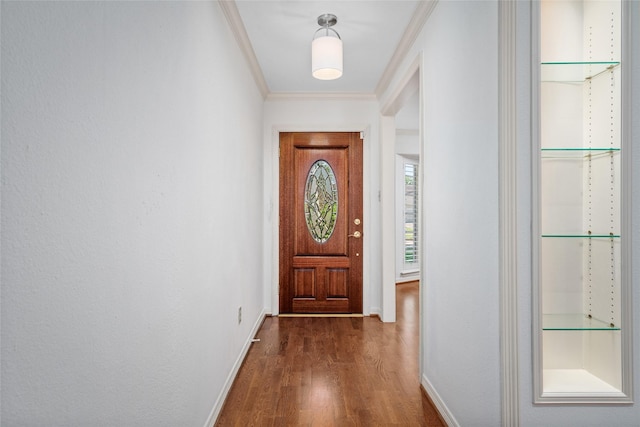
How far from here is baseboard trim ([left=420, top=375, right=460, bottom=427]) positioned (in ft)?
6.63

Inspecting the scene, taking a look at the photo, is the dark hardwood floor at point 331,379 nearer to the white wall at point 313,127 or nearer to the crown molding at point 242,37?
the white wall at point 313,127

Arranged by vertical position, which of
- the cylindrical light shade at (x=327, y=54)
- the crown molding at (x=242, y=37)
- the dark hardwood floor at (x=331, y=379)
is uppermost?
the crown molding at (x=242, y=37)

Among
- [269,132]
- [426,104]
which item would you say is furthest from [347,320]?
[426,104]

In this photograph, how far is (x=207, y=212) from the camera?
6.71ft

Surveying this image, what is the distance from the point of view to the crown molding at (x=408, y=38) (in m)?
2.46

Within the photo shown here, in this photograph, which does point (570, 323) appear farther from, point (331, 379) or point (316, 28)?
point (316, 28)

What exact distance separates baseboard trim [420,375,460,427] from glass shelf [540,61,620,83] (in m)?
1.63

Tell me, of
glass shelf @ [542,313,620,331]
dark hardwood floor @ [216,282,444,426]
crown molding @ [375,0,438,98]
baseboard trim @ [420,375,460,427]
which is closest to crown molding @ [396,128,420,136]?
crown molding @ [375,0,438,98]

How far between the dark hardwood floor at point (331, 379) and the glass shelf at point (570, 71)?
1777mm

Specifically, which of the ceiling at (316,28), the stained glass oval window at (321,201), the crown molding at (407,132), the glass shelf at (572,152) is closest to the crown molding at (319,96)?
the ceiling at (316,28)

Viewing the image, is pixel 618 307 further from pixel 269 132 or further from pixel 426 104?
pixel 269 132

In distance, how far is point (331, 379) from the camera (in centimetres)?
269

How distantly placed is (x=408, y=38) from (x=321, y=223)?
2.22m

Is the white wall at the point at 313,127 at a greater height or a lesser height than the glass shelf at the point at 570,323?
greater
